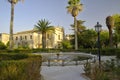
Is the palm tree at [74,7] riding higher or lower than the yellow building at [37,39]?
higher

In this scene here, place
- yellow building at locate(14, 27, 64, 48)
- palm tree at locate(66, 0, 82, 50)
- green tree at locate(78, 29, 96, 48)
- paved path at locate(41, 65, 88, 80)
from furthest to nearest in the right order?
1. yellow building at locate(14, 27, 64, 48)
2. green tree at locate(78, 29, 96, 48)
3. palm tree at locate(66, 0, 82, 50)
4. paved path at locate(41, 65, 88, 80)

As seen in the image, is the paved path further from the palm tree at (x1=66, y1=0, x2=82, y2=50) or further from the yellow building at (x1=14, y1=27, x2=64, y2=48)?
the yellow building at (x1=14, y1=27, x2=64, y2=48)

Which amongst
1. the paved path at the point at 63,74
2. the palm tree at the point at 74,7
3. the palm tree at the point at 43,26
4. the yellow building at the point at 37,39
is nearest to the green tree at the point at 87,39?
the palm tree at the point at 43,26

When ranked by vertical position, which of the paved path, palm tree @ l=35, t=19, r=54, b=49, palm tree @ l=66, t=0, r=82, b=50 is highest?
palm tree @ l=66, t=0, r=82, b=50

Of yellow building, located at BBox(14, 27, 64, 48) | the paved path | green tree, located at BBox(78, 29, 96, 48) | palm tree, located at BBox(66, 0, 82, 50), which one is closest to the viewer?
the paved path

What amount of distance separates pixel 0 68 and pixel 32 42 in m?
60.8

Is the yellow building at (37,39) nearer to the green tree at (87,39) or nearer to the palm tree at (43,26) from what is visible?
the palm tree at (43,26)

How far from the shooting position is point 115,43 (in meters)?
57.2

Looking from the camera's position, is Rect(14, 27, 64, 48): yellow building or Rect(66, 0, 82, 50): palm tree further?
Rect(14, 27, 64, 48): yellow building

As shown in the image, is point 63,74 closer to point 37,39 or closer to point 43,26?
point 43,26

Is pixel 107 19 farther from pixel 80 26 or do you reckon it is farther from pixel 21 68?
pixel 21 68

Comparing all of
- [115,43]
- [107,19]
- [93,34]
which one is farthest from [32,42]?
[107,19]

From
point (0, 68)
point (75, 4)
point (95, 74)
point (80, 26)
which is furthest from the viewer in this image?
point (80, 26)

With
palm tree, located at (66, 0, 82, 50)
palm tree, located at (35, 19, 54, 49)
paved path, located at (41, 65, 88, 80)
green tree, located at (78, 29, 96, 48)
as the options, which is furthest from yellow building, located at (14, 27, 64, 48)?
paved path, located at (41, 65, 88, 80)
